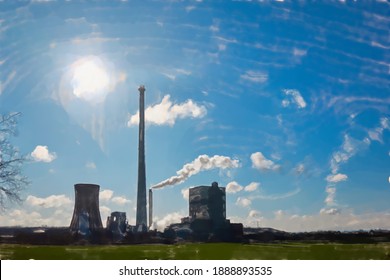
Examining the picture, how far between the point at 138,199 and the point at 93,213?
473 centimetres

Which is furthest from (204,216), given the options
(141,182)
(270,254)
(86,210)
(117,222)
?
(270,254)

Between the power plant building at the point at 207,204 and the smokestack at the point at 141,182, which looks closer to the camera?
the smokestack at the point at 141,182

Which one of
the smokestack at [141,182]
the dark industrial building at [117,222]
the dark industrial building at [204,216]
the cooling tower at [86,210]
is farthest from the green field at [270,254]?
the dark industrial building at [117,222]

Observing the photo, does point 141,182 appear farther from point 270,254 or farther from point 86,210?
point 270,254

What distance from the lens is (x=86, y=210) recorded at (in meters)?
30.4

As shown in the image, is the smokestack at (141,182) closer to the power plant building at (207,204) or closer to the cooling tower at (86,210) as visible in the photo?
the power plant building at (207,204)

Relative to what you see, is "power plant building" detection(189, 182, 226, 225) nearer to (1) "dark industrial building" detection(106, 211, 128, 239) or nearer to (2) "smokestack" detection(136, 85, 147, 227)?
(2) "smokestack" detection(136, 85, 147, 227)

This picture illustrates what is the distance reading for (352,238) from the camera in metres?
19.0

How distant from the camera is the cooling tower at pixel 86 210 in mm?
28531

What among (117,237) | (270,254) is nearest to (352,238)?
(270,254)

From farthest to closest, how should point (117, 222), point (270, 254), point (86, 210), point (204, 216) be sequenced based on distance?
1. point (204, 216)
2. point (117, 222)
3. point (86, 210)
4. point (270, 254)

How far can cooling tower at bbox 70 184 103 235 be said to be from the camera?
28531 millimetres

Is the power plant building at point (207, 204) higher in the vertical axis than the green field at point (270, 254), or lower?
higher
